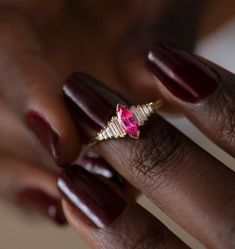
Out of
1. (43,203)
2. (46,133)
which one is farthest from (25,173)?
(46,133)

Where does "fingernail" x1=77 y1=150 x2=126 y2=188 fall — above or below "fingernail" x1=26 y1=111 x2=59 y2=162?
below

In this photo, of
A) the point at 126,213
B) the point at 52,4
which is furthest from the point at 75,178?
the point at 52,4

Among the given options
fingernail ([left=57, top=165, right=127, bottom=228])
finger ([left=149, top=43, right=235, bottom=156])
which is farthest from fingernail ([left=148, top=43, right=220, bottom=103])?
fingernail ([left=57, top=165, right=127, bottom=228])

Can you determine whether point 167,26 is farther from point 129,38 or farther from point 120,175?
point 120,175

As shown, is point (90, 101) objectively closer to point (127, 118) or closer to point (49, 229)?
point (127, 118)

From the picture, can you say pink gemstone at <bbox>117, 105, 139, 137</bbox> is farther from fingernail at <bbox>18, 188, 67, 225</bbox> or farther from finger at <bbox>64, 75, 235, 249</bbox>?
fingernail at <bbox>18, 188, 67, 225</bbox>

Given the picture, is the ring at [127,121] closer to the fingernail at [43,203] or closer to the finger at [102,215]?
the finger at [102,215]
